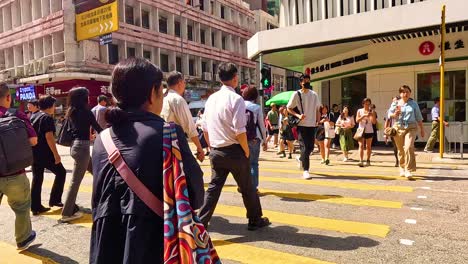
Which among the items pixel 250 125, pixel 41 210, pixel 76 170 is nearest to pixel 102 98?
pixel 76 170

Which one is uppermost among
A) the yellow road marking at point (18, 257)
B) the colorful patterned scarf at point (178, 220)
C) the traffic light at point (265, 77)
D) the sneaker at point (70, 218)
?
the traffic light at point (265, 77)

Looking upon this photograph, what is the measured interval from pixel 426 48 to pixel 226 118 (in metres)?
12.7

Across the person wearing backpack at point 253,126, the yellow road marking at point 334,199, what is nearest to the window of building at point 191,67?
the yellow road marking at point 334,199

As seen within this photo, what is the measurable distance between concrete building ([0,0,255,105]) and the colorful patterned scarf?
2803 centimetres

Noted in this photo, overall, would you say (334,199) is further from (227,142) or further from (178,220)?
(178,220)

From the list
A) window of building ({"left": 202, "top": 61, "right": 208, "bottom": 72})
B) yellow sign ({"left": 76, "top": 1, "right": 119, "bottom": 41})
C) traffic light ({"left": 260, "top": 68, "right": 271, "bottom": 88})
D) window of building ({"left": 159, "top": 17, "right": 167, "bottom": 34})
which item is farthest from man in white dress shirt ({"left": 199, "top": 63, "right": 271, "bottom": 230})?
window of building ({"left": 202, "top": 61, "right": 208, "bottom": 72})

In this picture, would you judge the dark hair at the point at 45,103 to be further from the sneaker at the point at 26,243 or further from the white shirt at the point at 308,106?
the white shirt at the point at 308,106

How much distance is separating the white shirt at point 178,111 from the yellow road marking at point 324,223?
1506 mm

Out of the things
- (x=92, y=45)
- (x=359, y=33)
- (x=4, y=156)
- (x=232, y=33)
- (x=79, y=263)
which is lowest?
(x=79, y=263)

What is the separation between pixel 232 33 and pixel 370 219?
4616cm

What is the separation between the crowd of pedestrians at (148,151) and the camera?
1935mm

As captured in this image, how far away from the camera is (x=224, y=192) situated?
24.2ft

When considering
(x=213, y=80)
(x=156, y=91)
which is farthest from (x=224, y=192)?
(x=213, y=80)

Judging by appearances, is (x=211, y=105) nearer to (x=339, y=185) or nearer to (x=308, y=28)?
(x=339, y=185)
